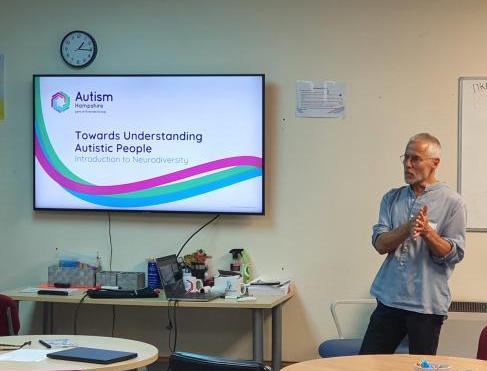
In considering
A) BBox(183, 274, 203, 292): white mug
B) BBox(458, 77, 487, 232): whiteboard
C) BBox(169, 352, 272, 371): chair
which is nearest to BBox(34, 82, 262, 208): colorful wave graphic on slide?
BBox(183, 274, 203, 292): white mug

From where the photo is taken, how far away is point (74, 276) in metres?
5.00

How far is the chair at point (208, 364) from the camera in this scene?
2.24m

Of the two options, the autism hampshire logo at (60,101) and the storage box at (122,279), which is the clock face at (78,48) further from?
the storage box at (122,279)

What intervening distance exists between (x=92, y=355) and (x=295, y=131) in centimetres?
270

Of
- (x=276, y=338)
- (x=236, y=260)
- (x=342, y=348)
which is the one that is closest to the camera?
(x=342, y=348)

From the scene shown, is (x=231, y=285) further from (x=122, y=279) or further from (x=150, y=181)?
(x=150, y=181)

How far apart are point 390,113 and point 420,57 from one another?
45cm

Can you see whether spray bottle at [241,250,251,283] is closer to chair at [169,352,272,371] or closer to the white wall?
the white wall

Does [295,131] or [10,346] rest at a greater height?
[295,131]

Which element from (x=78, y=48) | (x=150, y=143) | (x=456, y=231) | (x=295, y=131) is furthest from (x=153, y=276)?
(x=456, y=231)

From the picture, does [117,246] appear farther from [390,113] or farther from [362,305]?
[390,113]

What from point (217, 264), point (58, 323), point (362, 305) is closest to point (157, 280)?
point (217, 264)

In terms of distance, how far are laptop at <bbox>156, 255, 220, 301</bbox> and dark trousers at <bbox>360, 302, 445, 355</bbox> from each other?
140 cm

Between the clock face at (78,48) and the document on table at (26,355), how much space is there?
2834 mm
